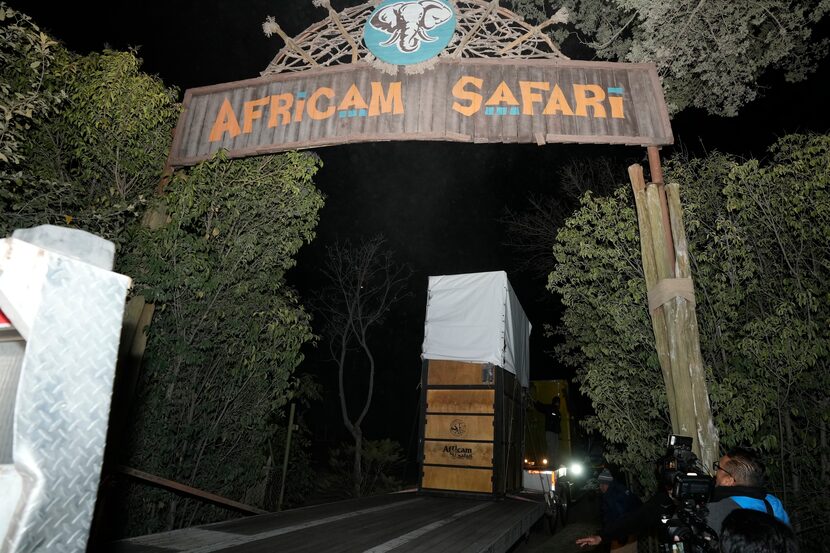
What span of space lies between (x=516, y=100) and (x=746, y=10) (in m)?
3.67

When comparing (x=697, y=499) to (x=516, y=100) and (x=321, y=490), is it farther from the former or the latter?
(x=321, y=490)

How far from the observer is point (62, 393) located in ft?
4.36

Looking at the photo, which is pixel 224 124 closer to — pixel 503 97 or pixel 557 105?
pixel 503 97

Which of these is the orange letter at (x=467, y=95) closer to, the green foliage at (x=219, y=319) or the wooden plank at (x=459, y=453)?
the green foliage at (x=219, y=319)

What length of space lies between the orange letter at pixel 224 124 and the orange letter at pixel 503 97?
3.52m

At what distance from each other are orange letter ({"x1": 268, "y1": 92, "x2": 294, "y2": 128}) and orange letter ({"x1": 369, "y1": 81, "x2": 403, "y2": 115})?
1181 millimetres

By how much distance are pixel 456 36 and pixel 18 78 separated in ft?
16.9

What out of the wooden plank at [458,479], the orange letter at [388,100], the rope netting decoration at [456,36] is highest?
the rope netting decoration at [456,36]

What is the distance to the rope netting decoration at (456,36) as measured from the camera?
6.33 metres

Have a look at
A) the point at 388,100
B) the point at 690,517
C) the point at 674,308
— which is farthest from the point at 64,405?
the point at 388,100

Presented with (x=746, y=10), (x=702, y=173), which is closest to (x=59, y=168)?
(x=702, y=173)

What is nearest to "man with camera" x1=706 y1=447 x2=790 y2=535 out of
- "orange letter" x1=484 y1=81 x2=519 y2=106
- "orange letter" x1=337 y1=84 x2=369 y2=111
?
"orange letter" x1=484 y1=81 x2=519 y2=106

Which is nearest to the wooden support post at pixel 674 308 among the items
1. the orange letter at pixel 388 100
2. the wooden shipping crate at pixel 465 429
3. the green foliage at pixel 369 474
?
the orange letter at pixel 388 100

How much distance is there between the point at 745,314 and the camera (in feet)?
18.9
